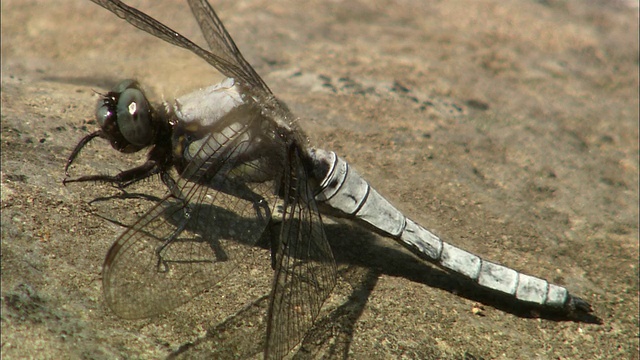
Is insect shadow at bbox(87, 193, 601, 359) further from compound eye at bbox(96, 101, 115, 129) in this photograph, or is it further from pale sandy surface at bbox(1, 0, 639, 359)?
compound eye at bbox(96, 101, 115, 129)

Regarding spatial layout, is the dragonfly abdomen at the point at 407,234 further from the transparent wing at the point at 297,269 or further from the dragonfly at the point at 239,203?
the transparent wing at the point at 297,269

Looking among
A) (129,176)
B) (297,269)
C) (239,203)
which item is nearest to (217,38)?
(129,176)

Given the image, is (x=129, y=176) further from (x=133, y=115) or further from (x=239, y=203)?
(x=239, y=203)

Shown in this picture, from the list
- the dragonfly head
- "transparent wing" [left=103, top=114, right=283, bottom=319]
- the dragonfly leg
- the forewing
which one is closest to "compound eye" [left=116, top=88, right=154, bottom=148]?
the dragonfly head

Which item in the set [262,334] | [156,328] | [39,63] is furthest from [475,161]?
[39,63]

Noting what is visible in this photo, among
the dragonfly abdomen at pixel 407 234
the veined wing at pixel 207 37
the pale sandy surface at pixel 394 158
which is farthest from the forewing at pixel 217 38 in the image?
the dragonfly abdomen at pixel 407 234

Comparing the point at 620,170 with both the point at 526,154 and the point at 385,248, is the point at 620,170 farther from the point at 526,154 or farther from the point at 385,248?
the point at 385,248
